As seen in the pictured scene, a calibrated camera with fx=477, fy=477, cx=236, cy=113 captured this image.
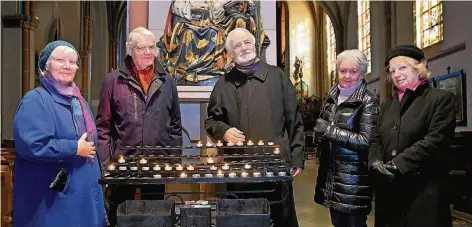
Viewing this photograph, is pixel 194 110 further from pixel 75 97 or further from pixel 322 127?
pixel 75 97

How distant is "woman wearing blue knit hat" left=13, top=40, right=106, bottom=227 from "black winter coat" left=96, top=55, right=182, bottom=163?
397 mm

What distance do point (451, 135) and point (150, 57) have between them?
1.83 meters

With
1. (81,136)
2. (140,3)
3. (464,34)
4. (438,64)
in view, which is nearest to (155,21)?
(140,3)

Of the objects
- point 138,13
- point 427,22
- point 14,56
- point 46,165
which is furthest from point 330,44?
point 46,165

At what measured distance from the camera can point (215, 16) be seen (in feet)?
18.0

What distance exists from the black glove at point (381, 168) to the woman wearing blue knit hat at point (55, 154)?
1.55 meters

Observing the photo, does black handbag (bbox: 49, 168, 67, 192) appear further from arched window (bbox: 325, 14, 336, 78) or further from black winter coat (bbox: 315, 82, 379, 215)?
arched window (bbox: 325, 14, 336, 78)

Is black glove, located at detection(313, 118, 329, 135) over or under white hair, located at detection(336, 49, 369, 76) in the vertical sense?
under

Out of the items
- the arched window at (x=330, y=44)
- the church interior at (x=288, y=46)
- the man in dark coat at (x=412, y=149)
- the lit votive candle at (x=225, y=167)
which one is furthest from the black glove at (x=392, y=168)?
the arched window at (x=330, y=44)

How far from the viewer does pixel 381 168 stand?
2666 millimetres

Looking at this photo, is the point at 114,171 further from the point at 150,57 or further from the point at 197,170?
the point at 150,57

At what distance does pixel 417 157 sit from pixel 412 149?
0.17 ft

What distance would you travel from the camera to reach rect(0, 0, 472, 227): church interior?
540 centimetres

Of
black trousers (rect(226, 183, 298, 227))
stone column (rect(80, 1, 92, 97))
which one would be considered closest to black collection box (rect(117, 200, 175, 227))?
black trousers (rect(226, 183, 298, 227))
